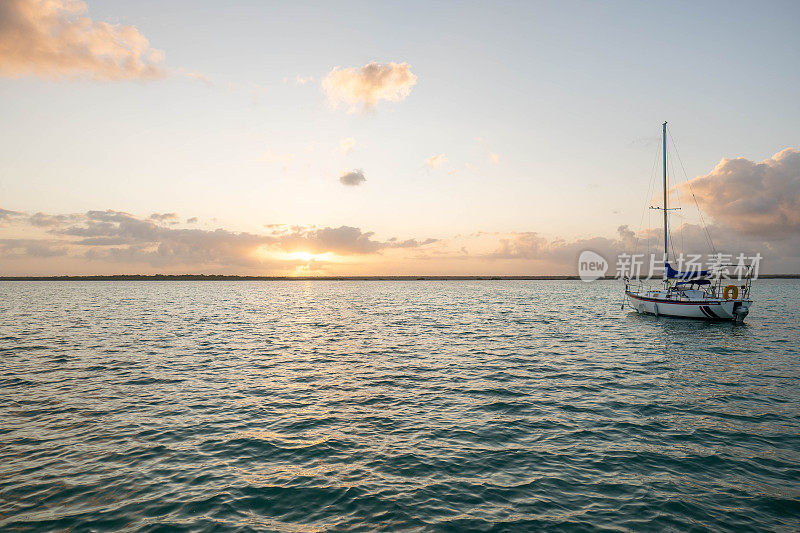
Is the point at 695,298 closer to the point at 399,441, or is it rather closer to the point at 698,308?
the point at 698,308

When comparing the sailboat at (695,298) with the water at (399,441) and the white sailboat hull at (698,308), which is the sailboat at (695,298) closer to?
the white sailboat hull at (698,308)

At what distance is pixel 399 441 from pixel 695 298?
163ft

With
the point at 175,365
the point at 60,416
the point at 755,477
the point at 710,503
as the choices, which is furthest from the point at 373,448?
the point at 175,365

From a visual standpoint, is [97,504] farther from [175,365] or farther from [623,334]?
[623,334]

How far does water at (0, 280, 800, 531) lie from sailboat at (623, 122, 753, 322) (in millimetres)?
20569

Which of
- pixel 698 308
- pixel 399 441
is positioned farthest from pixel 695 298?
pixel 399 441

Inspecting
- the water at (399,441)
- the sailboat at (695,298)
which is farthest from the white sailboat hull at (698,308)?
the water at (399,441)

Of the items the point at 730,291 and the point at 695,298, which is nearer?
the point at 730,291

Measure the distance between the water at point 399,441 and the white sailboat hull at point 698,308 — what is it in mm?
20290

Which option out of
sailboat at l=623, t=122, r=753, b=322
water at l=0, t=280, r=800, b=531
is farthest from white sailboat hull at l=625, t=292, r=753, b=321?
water at l=0, t=280, r=800, b=531

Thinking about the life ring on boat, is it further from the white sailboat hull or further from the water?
the water

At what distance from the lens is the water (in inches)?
364

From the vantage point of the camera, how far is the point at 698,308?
47.7 meters

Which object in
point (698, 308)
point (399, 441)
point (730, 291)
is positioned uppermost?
point (730, 291)
